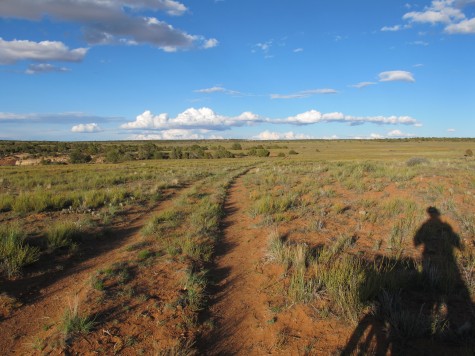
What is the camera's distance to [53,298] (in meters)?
5.17

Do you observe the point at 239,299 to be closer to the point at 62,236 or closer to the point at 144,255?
the point at 144,255

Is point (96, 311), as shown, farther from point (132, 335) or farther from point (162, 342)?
point (162, 342)

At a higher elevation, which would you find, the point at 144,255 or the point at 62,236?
the point at 62,236

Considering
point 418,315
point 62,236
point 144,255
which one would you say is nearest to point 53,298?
point 144,255

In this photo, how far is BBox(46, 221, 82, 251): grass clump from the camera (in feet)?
23.9

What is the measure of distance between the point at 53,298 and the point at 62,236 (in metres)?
2.77

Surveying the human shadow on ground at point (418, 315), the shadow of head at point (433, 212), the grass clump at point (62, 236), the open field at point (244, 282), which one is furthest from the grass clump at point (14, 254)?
the shadow of head at point (433, 212)

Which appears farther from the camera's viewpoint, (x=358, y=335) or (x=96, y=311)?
(x=96, y=311)

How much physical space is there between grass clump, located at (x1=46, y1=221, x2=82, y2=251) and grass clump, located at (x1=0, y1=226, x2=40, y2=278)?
485 millimetres

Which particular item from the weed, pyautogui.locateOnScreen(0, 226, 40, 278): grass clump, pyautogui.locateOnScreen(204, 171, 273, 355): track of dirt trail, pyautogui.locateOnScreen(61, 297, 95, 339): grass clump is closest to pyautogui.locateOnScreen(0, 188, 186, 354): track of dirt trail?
pyautogui.locateOnScreen(61, 297, 95, 339): grass clump

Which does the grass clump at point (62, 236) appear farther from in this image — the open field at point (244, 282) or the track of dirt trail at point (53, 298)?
the track of dirt trail at point (53, 298)

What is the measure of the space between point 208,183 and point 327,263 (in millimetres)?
13872

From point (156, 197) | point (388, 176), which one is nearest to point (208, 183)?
point (156, 197)

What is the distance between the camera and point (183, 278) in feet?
18.6
